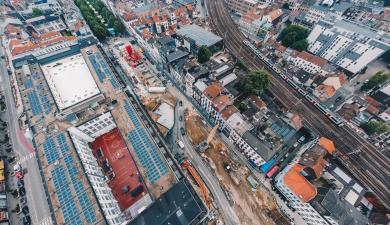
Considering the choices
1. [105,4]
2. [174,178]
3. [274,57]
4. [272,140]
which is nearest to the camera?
[174,178]

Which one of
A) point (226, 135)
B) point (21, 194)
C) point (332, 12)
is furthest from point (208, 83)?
point (332, 12)

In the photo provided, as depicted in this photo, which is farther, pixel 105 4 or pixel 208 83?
pixel 105 4

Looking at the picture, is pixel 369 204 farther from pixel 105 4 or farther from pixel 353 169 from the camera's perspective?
pixel 105 4

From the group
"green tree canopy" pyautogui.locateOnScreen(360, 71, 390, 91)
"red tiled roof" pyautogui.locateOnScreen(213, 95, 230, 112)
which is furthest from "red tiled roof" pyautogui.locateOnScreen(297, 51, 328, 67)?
"red tiled roof" pyautogui.locateOnScreen(213, 95, 230, 112)

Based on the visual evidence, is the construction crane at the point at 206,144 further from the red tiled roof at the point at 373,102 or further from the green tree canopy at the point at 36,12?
the green tree canopy at the point at 36,12

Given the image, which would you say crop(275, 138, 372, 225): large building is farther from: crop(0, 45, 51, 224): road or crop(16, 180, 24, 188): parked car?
crop(16, 180, 24, 188): parked car

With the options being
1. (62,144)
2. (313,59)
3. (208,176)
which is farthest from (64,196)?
(313,59)

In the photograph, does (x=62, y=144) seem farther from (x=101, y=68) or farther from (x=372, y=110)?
(x=372, y=110)
